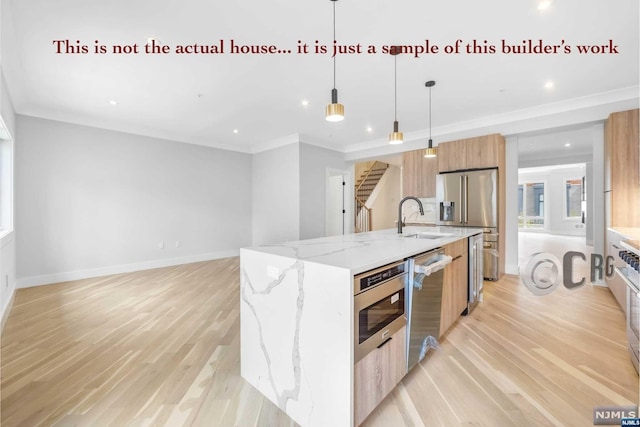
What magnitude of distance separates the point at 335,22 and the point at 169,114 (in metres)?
3.32

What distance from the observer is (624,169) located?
3.44 meters

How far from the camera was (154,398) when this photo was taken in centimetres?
167

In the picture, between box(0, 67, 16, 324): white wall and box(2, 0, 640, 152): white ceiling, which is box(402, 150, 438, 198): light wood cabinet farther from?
box(0, 67, 16, 324): white wall

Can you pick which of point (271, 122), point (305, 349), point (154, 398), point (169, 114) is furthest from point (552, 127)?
point (169, 114)

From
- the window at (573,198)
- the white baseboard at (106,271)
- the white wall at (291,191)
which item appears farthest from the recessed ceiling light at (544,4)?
the window at (573,198)

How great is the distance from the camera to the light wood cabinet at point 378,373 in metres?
1.34

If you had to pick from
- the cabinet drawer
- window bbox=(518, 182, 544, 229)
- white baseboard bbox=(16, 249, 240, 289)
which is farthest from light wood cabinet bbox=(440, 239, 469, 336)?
window bbox=(518, 182, 544, 229)

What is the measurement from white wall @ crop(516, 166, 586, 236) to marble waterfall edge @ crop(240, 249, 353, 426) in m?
12.4

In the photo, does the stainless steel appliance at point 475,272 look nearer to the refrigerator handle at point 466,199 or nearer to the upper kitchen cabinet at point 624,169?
the refrigerator handle at point 466,199

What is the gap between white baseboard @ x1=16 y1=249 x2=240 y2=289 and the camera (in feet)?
13.2

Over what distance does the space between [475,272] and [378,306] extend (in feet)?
7.15

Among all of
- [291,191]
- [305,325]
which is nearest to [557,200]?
[291,191]

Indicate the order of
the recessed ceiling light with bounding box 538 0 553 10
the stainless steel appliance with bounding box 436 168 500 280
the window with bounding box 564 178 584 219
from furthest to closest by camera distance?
the window with bounding box 564 178 584 219 < the stainless steel appliance with bounding box 436 168 500 280 < the recessed ceiling light with bounding box 538 0 553 10

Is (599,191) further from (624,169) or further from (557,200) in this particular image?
(557,200)
